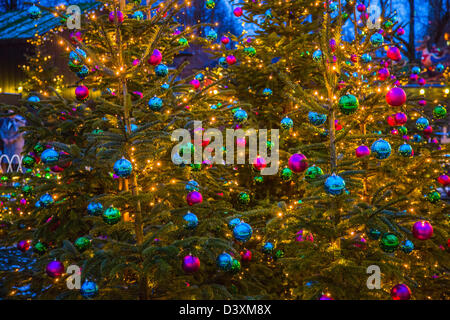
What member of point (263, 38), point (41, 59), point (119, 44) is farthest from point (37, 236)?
point (41, 59)

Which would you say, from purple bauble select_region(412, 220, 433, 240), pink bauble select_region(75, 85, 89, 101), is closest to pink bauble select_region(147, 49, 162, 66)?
pink bauble select_region(75, 85, 89, 101)

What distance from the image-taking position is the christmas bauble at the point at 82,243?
295 centimetres

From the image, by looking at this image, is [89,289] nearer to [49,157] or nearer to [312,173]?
[49,157]

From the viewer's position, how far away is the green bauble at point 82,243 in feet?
9.69

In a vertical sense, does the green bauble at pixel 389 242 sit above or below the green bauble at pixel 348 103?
below

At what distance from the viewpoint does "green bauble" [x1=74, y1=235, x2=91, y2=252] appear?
295cm

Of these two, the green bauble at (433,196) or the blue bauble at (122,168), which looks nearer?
the blue bauble at (122,168)

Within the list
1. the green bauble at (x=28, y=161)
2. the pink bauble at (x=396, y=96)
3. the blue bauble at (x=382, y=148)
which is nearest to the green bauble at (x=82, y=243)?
the green bauble at (x=28, y=161)

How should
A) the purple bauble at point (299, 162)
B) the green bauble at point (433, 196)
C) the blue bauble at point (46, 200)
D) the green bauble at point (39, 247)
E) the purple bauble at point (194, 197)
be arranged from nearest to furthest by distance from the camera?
the purple bauble at point (299, 162) < the purple bauble at point (194, 197) < the blue bauble at point (46, 200) < the green bauble at point (39, 247) < the green bauble at point (433, 196)

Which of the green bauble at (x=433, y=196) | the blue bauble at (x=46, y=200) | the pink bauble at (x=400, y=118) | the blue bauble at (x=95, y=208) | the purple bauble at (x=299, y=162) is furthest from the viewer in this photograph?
the green bauble at (x=433, y=196)

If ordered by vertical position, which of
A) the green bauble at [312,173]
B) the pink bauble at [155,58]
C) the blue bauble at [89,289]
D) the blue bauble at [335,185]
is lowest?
the blue bauble at [89,289]

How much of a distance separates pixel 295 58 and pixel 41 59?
39.6 feet

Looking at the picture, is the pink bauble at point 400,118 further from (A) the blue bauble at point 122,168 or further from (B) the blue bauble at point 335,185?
(A) the blue bauble at point 122,168
